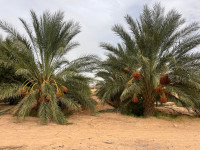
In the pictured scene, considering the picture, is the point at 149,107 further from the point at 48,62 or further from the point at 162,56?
the point at 48,62

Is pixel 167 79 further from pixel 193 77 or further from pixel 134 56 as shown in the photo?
pixel 134 56

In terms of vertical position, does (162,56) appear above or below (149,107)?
above

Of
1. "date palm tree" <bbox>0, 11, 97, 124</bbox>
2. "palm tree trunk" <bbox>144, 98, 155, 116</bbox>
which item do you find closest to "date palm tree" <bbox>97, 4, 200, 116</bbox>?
"palm tree trunk" <bbox>144, 98, 155, 116</bbox>

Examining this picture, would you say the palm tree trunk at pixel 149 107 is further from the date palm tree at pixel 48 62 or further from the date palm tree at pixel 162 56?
the date palm tree at pixel 48 62

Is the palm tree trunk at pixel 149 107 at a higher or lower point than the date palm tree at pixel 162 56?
lower

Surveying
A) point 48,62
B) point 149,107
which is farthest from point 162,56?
point 48,62

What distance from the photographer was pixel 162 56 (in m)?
8.62

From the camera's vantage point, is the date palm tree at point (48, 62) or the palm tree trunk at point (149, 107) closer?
the date palm tree at point (48, 62)

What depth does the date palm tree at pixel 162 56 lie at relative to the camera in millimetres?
8180

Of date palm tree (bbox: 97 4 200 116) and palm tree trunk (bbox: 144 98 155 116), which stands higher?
date palm tree (bbox: 97 4 200 116)

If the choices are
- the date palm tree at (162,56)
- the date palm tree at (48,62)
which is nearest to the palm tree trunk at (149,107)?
the date palm tree at (162,56)

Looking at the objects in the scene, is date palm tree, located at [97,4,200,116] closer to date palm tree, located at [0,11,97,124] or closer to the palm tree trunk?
the palm tree trunk

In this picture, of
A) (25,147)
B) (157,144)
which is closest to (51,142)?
(25,147)

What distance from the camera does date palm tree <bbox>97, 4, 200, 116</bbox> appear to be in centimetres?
818
